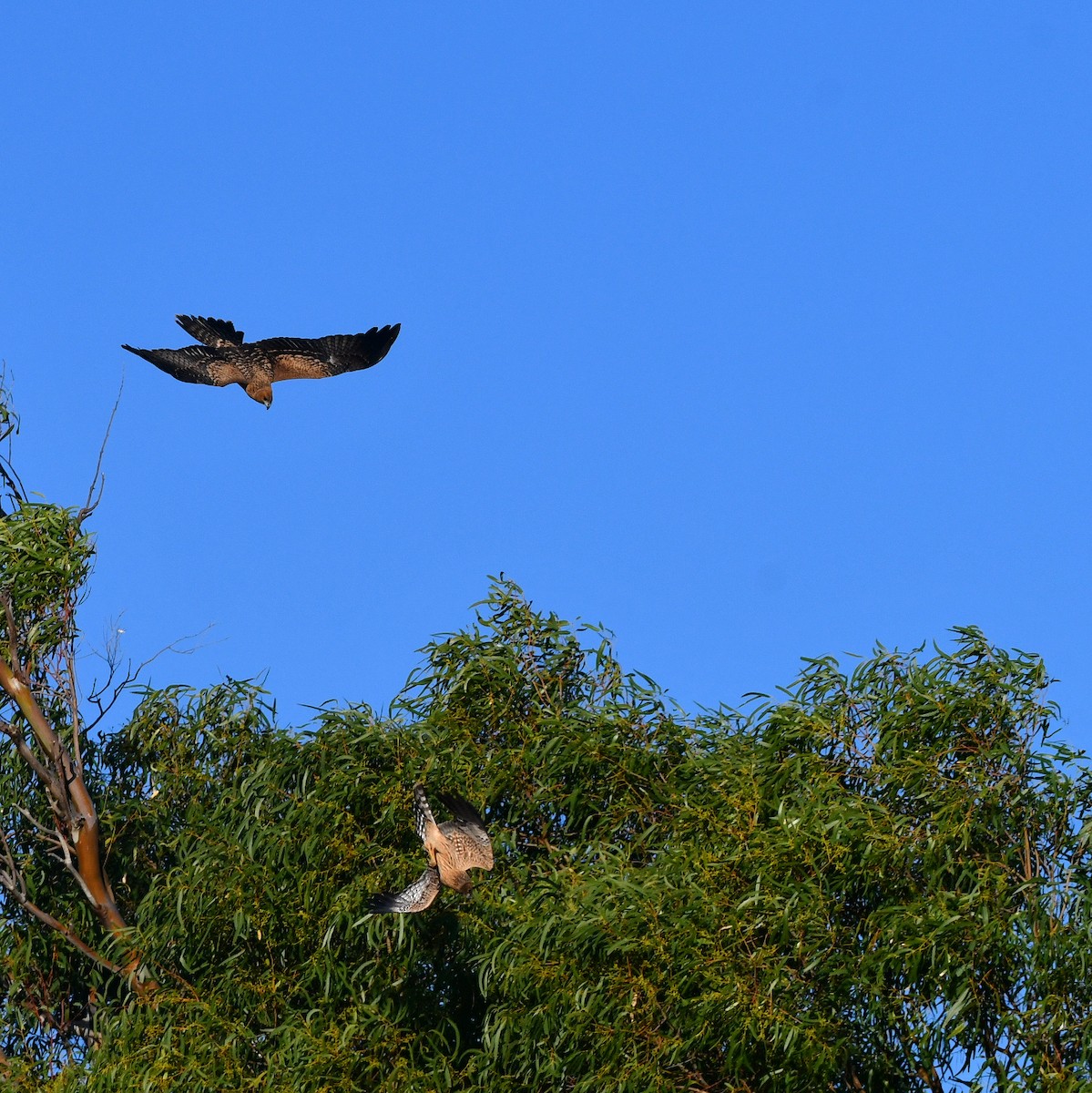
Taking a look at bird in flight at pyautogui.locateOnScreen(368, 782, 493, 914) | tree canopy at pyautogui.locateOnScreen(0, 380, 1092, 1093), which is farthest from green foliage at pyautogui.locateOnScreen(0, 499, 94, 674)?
bird in flight at pyautogui.locateOnScreen(368, 782, 493, 914)

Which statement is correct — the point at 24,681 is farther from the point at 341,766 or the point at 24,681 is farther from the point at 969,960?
the point at 969,960

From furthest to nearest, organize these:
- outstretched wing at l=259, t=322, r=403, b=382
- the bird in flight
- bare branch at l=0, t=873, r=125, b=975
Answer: bare branch at l=0, t=873, r=125, b=975, outstretched wing at l=259, t=322, r=403, b=382, the bird in flight

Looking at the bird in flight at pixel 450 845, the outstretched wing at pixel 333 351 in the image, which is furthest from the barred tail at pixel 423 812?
the outstretched wing at pixel 333 351

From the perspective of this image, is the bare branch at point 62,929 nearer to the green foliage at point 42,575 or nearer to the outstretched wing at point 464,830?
the green foliage at point 42,575

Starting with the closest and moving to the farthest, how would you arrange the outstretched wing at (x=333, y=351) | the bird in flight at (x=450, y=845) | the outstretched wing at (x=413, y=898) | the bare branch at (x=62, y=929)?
1. the outstretched wing at (x=413, y=898)
2. the bird in flight at (x=450, y=845)
3. the outstretched wing at (x=333, y=351)
4. the bare branch at (x=62, y=929)

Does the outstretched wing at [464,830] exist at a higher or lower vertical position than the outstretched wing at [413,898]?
higher

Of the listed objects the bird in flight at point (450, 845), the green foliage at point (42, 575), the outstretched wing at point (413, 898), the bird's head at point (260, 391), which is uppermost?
the bird's head at point (260, 391)

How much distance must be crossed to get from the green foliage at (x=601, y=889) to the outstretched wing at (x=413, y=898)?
90 cm

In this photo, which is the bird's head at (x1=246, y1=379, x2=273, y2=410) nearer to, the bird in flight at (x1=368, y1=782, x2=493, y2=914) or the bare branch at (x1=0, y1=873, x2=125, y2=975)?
the bird in flight at (x1=368, y1=782, x2=493, y2=914)

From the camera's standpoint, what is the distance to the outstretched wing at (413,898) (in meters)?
10.1

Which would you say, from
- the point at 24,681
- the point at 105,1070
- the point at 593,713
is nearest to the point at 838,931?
the point at 593,713

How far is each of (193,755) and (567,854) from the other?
3.34 m

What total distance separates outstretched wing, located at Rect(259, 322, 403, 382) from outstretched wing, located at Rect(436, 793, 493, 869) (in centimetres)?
312

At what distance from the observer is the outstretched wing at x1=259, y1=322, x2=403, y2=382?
1187 cm
